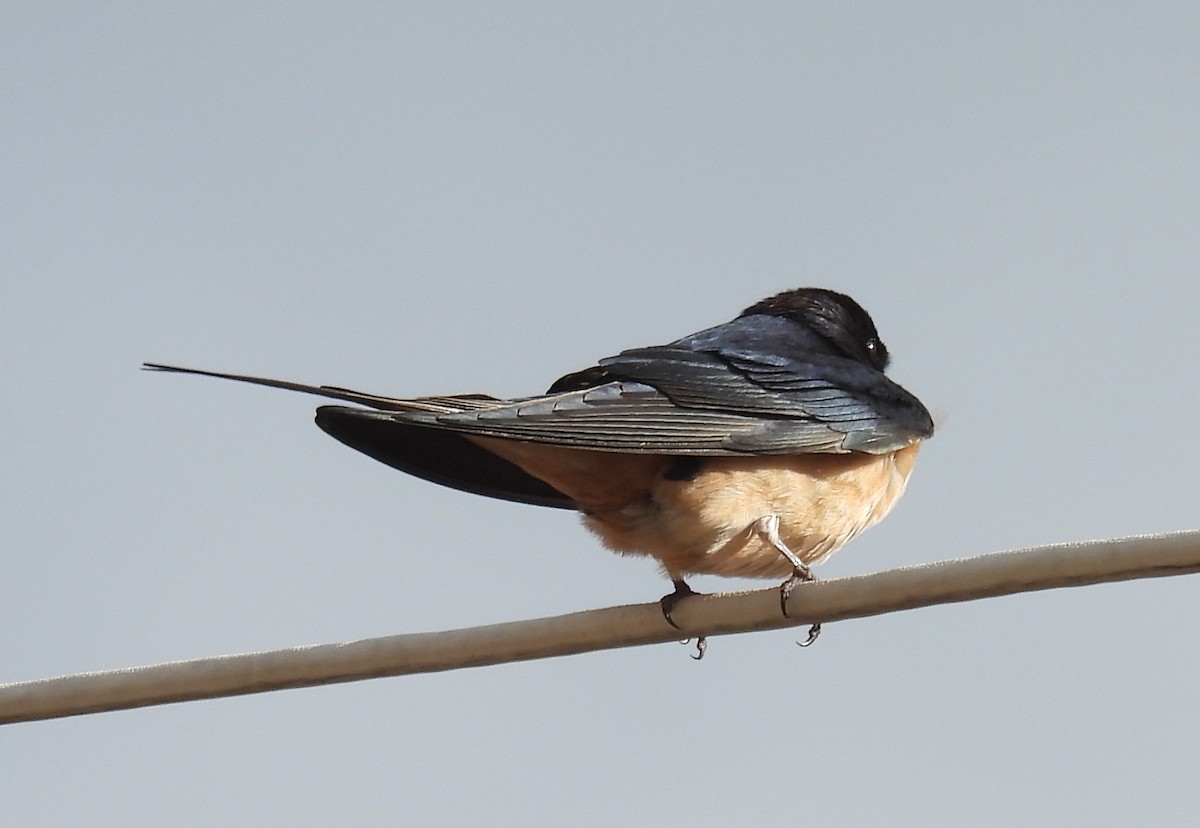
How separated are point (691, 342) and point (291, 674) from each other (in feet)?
8.58

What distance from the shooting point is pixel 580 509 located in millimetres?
5059

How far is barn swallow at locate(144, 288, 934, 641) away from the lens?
15.2 feet

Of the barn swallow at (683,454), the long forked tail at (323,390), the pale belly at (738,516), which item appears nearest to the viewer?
the long forked tail at (323,390)

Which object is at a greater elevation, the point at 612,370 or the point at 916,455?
the point at 612,370

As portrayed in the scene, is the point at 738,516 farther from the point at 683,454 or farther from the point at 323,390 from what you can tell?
the point at 323,390

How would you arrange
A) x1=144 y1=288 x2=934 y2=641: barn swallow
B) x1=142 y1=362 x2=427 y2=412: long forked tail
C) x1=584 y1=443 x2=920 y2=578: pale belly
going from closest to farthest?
x1=142 y1=362 x2=427 y2=412: long forked tail
x1=144 y1=288 x2=934 y2=641: barn swallow
x1=584 y1=443 x2=920 y2=578: pale belly

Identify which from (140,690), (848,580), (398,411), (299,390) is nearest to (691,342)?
(398,411)

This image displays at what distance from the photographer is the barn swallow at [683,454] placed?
463 cm

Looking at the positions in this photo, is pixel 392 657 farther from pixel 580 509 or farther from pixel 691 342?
pixel 691 342

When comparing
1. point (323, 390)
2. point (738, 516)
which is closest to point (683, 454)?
point (738, 516)

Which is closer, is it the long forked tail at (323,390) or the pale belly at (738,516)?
the long forked tail at (323,390)

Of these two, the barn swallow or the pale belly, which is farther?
the pale belly

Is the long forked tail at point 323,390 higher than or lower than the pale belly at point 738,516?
higher

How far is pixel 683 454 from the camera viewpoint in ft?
15.7
